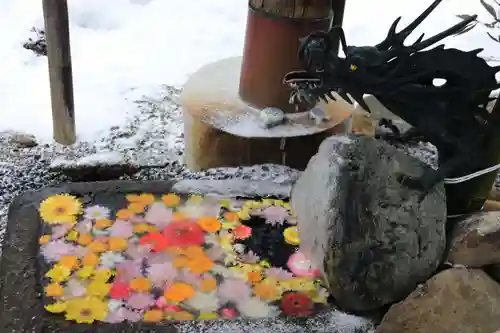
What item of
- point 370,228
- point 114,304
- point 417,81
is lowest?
point 114,304

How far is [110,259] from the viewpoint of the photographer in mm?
1593

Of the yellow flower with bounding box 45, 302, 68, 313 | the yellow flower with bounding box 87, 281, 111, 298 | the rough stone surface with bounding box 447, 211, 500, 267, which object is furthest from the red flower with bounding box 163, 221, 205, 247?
the rough stone surface with bounding box 447, 211, 500, 267

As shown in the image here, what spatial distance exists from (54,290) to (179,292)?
0.28 metres

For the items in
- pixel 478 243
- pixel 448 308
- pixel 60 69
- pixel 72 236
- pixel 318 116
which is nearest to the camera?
pixel 448 308

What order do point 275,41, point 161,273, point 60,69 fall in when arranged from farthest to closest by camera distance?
point 60,69
point 275,41
point 161,273

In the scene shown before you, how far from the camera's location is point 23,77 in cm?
347

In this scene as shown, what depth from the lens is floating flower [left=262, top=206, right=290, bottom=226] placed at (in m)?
1.75

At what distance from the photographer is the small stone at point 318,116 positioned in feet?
Result: 7.84

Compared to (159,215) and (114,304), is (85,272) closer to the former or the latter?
(114,304)

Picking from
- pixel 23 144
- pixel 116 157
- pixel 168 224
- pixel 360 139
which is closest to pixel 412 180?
pixel 360 139

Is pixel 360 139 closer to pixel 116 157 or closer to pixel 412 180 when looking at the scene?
pixel 412 180

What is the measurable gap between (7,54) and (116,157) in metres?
1.31

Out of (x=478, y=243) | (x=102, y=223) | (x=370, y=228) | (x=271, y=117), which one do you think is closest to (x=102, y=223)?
(x=102, y=223)

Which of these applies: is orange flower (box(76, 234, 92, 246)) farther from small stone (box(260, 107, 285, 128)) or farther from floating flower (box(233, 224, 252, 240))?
small stone (box(260, 107, 285, 128))
